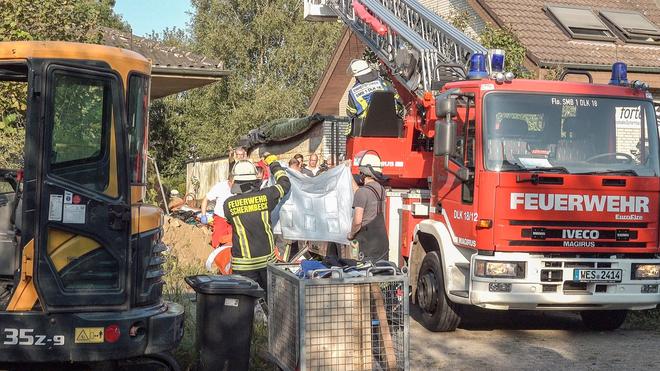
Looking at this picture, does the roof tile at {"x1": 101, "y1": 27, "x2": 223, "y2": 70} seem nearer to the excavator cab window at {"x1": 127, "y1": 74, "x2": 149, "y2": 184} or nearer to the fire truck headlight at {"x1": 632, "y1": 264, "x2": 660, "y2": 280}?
the fire truck headlight at {"x1": 632, "y1": 264, "x2": 660, "y2": 280}

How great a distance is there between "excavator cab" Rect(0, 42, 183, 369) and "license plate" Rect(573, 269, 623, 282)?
4910mm

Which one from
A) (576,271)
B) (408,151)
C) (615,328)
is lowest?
(615,328)

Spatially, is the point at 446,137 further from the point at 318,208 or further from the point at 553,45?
the point at 553,45

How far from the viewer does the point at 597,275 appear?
970 centimetres

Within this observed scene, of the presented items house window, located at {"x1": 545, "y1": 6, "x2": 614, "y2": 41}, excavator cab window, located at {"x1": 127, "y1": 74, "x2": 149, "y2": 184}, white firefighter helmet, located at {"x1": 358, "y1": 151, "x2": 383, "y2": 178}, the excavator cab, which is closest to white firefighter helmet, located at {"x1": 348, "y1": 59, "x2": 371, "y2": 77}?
white firefighter helmet, located at {"x1": 358, "y1": 151, "x2": 383, "y2": 178}

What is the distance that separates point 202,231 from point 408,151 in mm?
6355

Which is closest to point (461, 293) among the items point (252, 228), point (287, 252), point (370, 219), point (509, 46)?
point (370, 219)

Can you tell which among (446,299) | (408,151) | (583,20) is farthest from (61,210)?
(583,20)

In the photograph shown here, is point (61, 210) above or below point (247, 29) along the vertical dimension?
below

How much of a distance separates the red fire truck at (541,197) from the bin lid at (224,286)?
2925 mm

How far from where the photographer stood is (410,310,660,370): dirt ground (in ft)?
29.1

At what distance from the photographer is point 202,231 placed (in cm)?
1659

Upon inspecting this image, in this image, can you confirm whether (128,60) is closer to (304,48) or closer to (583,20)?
(583,20)

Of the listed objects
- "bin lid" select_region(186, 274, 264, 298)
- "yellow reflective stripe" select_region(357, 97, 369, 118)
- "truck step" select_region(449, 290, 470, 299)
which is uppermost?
"yellow reflective stripe" select_region(357, 97, 369, 118)
